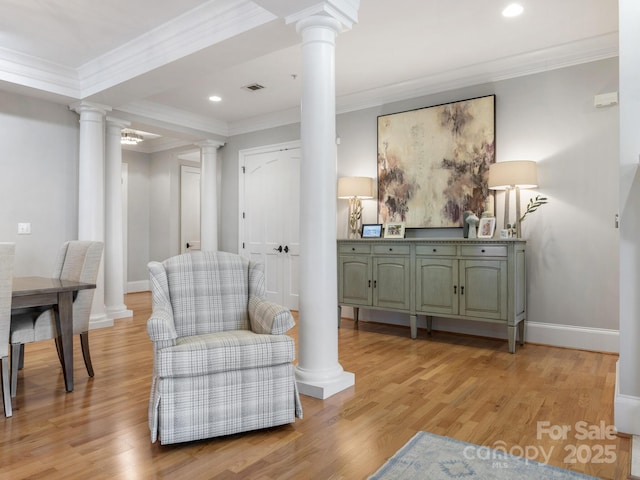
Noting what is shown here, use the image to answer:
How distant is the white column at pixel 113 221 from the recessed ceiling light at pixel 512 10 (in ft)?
13.8

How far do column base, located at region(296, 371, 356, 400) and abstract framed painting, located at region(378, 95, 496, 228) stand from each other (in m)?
2.27

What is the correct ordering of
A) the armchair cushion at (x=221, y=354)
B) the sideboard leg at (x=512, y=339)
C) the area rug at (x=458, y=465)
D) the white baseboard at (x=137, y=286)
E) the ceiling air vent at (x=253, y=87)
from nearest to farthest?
the area rug at (x=458, y=465) → the armchair cushion at (x=221, y=354) → the sideboard leg at (x=512, y=339) → the ceiling air vent at (x=253, y=87) → the white baseboard at (x=137, y=286)

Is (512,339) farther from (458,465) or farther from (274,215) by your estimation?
(274,215)

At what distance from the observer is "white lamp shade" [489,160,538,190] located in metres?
3.76

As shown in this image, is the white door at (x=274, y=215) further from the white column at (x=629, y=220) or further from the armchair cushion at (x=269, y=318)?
the white column at (x=629, y=220)

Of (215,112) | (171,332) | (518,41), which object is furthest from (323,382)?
(215,112)

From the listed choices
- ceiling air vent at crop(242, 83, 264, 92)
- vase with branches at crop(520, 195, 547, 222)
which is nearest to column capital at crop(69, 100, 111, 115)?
ceiling air vent at crop(242, 83, 264, 92)

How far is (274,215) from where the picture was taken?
6070 millimetres

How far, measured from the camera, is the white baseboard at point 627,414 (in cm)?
211

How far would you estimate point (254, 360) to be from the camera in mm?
2148

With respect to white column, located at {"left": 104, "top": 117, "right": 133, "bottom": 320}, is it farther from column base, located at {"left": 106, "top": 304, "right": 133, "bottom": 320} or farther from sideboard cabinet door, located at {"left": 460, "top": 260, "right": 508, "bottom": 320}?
sideboard cabinet door, located at {"left": 460, "top": 260, "right": 508, "bottom": 320}

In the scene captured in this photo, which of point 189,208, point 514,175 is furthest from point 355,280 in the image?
point 189,208

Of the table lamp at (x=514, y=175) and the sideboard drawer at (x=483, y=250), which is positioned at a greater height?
the table lamp at (x=514, y=175)

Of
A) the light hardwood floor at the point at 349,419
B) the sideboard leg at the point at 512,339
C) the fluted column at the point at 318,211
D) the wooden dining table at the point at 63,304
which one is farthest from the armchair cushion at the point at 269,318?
the sideboard leg at the point at 512,339
